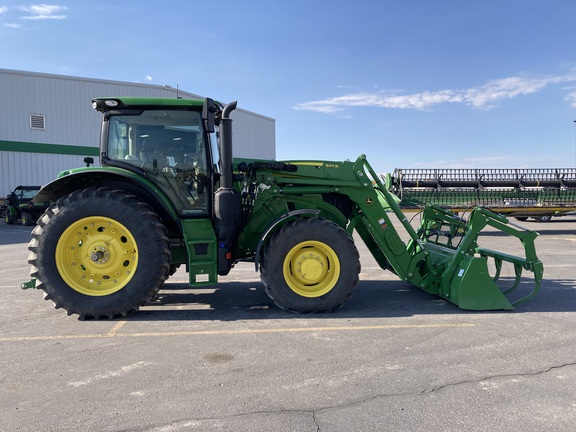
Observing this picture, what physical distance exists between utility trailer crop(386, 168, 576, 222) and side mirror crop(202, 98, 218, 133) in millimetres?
10667

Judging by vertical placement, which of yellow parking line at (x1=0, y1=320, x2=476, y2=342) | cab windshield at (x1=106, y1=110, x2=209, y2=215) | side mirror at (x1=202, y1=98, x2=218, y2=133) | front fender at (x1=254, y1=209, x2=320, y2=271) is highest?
side mirror at (x1=202, y1=98, x2=218, y2=133)

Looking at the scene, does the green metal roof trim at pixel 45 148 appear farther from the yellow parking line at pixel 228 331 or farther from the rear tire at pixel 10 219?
the yellow parking line at pixel 228 331

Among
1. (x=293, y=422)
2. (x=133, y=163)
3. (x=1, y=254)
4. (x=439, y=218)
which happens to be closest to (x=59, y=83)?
(x=1, y=254)

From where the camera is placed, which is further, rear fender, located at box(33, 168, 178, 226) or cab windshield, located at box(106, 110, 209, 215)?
cab windshield, located at box(106, 110, 209, 215)

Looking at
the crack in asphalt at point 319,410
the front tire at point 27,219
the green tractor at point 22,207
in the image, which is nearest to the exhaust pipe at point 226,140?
the crack in asphalt at point 319,410

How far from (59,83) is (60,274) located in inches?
908

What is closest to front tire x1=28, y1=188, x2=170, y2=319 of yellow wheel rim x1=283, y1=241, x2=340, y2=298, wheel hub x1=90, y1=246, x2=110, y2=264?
wheel hub x1=90, y1=246, x2=110, y2=264

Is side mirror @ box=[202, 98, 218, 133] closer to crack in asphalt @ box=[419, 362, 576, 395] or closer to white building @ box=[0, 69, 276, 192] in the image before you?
crack in asphalt @ box=[419, 362, 576, 395]

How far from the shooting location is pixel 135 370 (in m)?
3.52

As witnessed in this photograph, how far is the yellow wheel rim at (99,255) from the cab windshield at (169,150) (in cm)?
76

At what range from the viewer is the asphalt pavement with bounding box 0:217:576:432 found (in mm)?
2801

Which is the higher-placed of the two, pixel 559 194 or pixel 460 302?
pixel 559 194

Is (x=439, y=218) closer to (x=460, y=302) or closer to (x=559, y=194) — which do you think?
(x=460, y=302)

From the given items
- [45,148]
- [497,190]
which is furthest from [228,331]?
[45,148]
